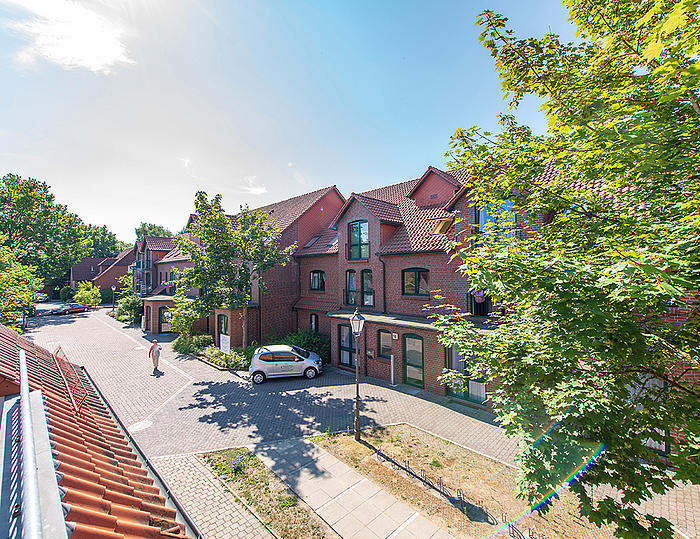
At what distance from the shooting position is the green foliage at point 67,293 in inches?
2035

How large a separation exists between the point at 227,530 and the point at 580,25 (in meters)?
11.6

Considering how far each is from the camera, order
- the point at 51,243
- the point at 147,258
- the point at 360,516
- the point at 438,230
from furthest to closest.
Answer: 1. the point at 51,243
2. the point at 147,258
3. the point at 438,230
4. the point at 360,516

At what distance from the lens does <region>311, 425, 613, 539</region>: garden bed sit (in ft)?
20.0

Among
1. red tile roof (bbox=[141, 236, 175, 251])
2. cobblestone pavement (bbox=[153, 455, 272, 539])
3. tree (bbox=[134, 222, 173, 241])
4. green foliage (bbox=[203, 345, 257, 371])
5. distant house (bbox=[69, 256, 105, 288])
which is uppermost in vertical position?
tree (bbox=[134, 222, 173, 241])

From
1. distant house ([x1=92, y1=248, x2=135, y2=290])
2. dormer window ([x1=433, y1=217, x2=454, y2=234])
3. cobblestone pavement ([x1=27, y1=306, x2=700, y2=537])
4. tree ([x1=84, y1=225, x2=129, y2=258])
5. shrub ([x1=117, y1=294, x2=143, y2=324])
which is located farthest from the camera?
tree ([x1=84, y1=225, x2=129, y2=258])

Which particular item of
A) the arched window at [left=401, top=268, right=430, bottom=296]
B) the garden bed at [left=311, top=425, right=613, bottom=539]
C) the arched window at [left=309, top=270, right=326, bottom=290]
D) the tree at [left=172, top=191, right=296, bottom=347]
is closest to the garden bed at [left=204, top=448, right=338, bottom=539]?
the garden bed at [left=311, top=425, right=613, bottom=539]

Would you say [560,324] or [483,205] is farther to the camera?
[483,205]

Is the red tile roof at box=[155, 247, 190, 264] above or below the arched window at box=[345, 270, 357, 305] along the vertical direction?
above

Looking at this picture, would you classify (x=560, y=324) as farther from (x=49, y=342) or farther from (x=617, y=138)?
(x=49, y=342)

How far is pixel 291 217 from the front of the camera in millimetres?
22500

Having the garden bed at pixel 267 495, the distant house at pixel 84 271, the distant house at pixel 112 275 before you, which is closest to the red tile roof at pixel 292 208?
the garden bed at pixel 267 495

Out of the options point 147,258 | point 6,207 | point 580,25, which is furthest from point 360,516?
point 6,207

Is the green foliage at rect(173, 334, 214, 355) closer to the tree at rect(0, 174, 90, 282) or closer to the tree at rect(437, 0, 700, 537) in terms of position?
the tree at rect(437, 0, 700, 537)

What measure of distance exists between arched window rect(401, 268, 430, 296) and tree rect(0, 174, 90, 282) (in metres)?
42.8
